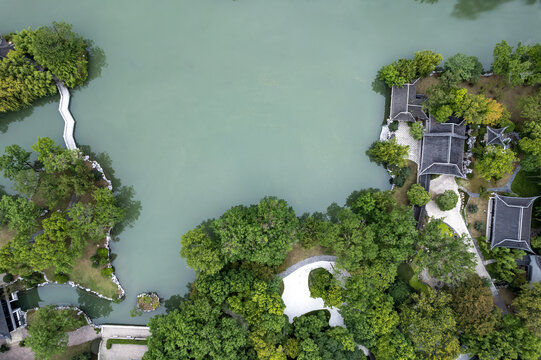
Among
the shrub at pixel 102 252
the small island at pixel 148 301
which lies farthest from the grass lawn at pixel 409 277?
the shrub at pixel 102 252

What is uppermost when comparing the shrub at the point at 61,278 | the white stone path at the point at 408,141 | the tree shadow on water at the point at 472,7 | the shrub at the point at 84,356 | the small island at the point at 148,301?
the tree shadow on water at the point at 472,7

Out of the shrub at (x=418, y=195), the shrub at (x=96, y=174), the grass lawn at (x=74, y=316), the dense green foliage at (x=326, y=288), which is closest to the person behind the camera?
the dense green foliage at (x=326, y=288)

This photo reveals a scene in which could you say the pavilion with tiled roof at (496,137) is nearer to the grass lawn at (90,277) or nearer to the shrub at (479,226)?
the shrub at (479,226)

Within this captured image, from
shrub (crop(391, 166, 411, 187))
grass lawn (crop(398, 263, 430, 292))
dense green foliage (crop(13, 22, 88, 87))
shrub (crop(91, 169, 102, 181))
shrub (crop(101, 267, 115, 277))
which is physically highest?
dense green foliage (crop(13, 22, 88, 87))

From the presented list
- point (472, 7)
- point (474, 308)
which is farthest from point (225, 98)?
point (474, 308)

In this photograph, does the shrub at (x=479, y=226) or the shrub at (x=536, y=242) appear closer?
the shrub at (x=536, y=242)

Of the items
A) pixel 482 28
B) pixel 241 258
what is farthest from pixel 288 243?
pixel 482 28

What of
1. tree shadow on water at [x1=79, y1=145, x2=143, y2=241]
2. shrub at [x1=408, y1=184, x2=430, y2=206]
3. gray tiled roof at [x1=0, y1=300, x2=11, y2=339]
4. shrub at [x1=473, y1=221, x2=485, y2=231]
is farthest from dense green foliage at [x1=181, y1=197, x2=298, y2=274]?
shrub at [x1=473, y1=221, x2=485, y2=231]

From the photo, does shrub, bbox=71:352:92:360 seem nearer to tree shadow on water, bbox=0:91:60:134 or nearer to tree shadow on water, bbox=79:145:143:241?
tree shadow on water, bbox=79:145:143:241

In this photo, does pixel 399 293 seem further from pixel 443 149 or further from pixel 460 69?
pixel 460 69
